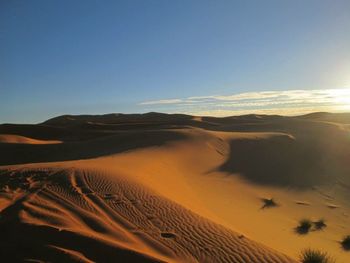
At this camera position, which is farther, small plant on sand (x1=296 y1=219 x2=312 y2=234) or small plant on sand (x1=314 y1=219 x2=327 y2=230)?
small plant on sand (x1=314 y1=219 x2=327 y2=230)

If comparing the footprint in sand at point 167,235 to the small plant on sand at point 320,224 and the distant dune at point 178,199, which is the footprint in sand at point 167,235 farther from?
the small plant on sand at point 320,224

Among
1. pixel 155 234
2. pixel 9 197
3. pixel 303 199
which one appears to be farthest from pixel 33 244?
pixel 303 199

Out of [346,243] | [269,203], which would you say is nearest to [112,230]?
[346,243]

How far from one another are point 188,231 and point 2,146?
21.1 meters

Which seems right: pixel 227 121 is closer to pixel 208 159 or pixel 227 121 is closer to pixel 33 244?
pixel 208 159

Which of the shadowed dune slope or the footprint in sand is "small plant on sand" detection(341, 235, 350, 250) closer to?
the shadowed dune slope

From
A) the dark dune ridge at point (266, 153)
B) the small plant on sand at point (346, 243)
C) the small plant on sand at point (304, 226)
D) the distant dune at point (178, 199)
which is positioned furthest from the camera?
the dark dune ridge at point (266, 153)

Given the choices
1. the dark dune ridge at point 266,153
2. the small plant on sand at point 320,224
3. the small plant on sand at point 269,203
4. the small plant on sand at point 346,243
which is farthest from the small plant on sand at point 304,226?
the dark dune ridge at point 266,153

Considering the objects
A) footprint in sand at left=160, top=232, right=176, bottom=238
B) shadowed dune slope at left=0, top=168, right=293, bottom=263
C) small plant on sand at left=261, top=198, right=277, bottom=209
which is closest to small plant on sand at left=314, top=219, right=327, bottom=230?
small plant on sand at left=261, top=198, right=277, bottom=209

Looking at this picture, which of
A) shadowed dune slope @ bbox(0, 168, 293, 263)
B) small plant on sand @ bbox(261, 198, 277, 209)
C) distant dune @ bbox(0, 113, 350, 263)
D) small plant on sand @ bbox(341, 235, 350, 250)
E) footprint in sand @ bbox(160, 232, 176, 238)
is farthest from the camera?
small plant on sand @ bbox(261, 198, 277, 209)

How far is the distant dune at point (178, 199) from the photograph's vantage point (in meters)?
7.04

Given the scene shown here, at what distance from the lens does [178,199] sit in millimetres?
11359

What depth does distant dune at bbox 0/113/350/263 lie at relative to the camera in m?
7.04

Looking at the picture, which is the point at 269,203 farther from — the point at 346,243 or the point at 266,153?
the point at 266,153
